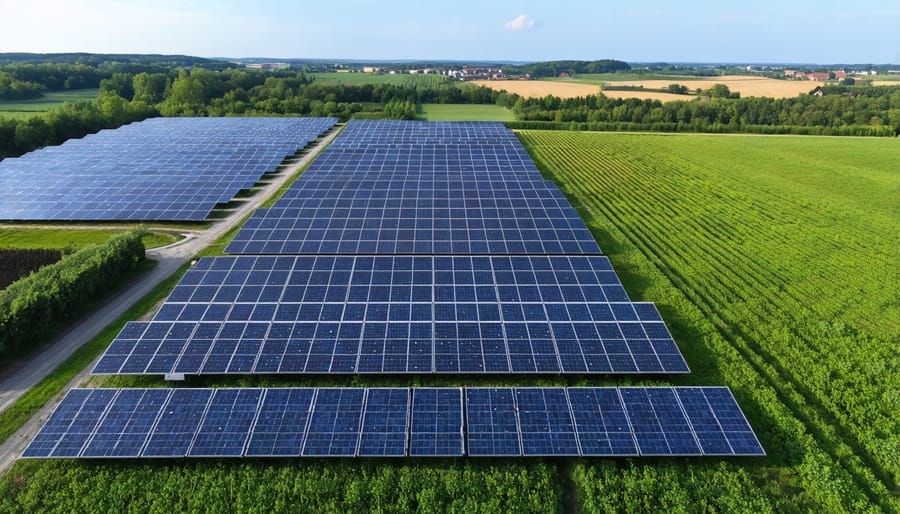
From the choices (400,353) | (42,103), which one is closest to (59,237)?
(400,353)

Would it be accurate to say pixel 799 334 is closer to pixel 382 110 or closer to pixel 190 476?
pixel 190 476

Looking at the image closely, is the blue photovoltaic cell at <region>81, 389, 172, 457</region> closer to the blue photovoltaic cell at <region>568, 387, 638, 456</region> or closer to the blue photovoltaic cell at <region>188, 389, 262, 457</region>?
the blue photovoltaic cell at <region>188, 389, 262, 457</region>

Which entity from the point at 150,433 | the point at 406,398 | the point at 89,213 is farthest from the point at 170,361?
the point at 89,213

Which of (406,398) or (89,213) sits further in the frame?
(89,213)

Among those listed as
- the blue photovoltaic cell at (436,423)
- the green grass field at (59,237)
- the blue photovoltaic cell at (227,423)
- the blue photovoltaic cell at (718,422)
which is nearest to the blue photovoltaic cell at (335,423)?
the blue photovoltaic cell at (436,423)

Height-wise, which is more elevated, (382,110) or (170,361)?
(382,110)

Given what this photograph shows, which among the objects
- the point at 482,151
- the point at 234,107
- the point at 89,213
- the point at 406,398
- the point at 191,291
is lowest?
the point at 406,398

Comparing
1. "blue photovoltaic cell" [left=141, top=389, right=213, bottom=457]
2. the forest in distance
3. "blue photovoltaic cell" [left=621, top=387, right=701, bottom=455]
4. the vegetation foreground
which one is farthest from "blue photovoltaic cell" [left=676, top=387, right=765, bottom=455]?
the forest in distance

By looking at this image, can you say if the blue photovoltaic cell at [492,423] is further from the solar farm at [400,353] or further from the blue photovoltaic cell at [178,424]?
the blue photovoltaic cell at [178,424]
